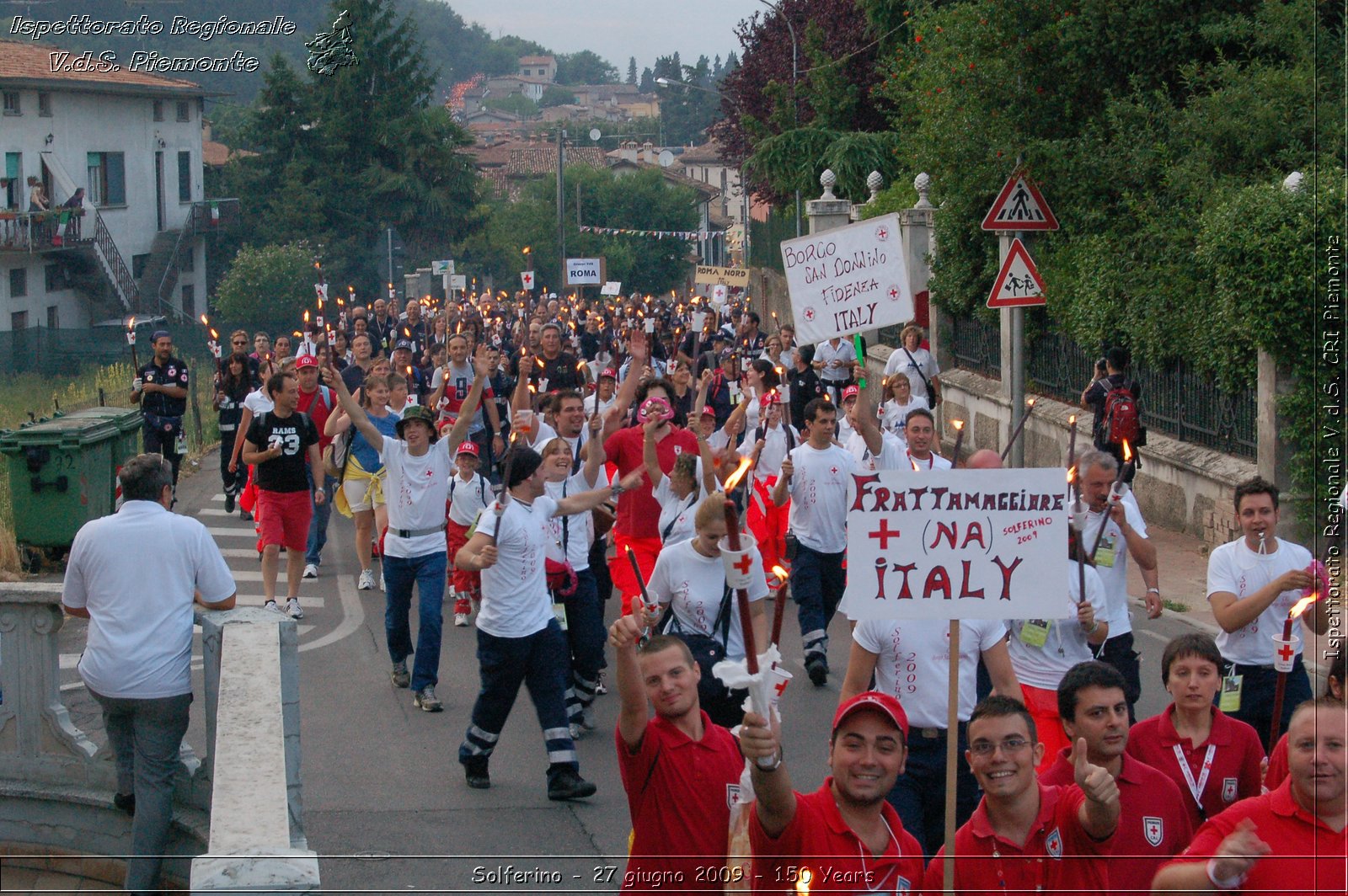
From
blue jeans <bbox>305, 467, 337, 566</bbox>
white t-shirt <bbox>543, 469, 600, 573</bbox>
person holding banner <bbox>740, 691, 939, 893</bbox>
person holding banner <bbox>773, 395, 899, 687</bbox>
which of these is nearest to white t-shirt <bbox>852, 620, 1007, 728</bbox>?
person holding banner <bbox>740, 691, 939, 893</bbox>

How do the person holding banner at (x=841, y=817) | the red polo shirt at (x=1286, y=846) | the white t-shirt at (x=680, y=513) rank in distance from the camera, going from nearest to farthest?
the red polo shirt at (x=1286, y=846) < the person holding banner at (x=841, y=817) < the white t-shirt at (x=680, y=513)

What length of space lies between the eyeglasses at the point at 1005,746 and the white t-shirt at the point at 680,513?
3.52 metres

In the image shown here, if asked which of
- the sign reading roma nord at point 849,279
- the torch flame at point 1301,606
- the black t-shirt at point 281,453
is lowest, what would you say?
the torch flame at point 1301,606

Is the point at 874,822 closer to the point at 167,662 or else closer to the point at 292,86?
the point at 167,662

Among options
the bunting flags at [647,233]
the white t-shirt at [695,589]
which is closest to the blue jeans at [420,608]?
the white t-shirt at [695,589]

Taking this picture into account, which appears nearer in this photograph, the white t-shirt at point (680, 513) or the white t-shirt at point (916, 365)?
the white t-shirt at point (680, 513)

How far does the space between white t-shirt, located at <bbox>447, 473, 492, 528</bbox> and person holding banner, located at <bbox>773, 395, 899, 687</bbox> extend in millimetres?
1853

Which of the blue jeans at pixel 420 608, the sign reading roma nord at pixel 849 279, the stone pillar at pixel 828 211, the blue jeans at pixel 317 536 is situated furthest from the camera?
the stone pillar at pixel 828 211

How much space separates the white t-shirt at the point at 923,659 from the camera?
18.6 feet

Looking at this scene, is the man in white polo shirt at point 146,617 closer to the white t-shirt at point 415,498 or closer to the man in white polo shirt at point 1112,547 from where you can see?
the white t-shirt at point 415,498

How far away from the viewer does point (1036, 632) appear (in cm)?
610

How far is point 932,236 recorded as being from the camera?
24203 millimetres

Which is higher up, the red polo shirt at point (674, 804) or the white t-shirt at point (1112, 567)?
the white t-shirt at point (1112, 567)

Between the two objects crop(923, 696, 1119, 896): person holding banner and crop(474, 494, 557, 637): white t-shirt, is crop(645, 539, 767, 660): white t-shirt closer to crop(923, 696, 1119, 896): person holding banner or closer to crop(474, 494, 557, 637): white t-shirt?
crop(474, 494, 557, 637): white t-shirt
